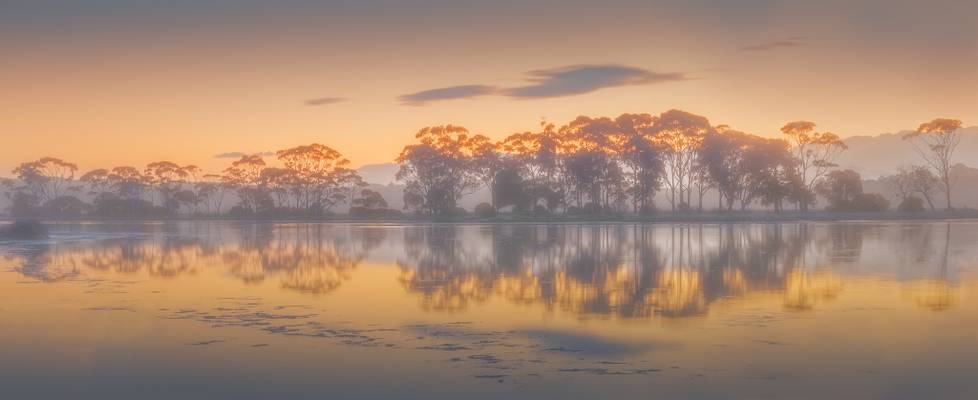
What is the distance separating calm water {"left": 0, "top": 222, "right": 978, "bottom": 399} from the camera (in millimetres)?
8828

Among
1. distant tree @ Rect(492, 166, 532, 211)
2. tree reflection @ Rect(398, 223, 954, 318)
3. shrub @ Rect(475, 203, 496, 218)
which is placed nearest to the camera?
tree reflection @ Rect(398, 223, 954, 318)

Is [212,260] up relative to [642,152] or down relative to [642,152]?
down

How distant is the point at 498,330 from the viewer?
39.7ft

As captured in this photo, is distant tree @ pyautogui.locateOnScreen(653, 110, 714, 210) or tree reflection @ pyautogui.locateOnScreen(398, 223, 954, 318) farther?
distant tree @ pyautogui.locateOnScreen(653, 110, 714, 210)

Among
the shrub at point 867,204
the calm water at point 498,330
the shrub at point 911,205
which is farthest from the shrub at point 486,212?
the calm water at point 498,330

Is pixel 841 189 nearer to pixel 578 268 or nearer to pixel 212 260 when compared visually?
pixel 578 268

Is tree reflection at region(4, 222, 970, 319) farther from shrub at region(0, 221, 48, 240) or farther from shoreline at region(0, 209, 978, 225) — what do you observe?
shoreline at region(0, 209, 978, 225)

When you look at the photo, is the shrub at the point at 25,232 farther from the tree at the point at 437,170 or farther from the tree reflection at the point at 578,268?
the tree at the point at 437,170

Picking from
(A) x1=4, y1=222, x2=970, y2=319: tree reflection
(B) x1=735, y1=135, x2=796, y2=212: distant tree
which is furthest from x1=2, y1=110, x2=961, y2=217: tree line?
(A) x1=4, y1=222, x2=970, y2=319: tree reflection

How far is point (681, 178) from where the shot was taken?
82.8 meters

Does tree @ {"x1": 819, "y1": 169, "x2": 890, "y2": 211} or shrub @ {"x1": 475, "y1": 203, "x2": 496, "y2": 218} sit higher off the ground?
tree @ {"x1": 819, "y1": 169, "x2": 890, "y2": 211}

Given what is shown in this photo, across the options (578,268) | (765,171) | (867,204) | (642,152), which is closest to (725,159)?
(765,171)

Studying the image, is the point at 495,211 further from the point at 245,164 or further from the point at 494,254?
the point at 494,254

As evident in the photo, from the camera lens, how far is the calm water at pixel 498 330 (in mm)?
8828
